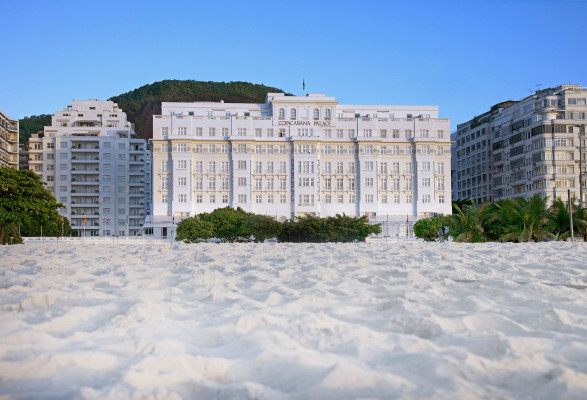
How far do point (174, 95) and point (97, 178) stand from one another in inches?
2600

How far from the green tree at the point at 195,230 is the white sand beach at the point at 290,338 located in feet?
137

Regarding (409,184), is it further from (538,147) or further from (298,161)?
(538,147)

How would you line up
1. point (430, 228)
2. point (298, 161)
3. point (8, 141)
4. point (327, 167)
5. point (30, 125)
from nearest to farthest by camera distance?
1. point (430, 228)
2. point (298, 161)
3. point (327, 167)
4. point (8, 141)
5. point (30, 125)

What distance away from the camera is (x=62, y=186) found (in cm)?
8856

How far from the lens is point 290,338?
517cm

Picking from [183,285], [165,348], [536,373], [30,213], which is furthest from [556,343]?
[30,213]

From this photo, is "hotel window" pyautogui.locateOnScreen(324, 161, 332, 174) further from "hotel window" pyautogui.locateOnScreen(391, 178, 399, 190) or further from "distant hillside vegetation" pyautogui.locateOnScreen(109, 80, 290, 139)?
"distant hillside vegetation" pyautogui.locateOnScreen(109, 80, 290, 139)

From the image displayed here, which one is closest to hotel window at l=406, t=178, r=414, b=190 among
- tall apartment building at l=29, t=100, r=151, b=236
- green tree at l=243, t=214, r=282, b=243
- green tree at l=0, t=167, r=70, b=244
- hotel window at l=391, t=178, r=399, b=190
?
hotel window at l=391, t=178, r=399, b=190

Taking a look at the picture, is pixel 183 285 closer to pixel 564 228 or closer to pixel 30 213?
pixel 564 228

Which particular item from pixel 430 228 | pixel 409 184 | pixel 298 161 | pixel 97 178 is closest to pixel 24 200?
pixel 298 161

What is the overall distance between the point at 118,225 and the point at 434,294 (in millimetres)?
85889

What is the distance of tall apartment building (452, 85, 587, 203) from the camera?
7600 centimetres

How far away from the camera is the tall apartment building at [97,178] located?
88.1 m

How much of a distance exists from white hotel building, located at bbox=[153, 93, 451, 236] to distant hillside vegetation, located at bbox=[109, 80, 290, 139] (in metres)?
70.1
